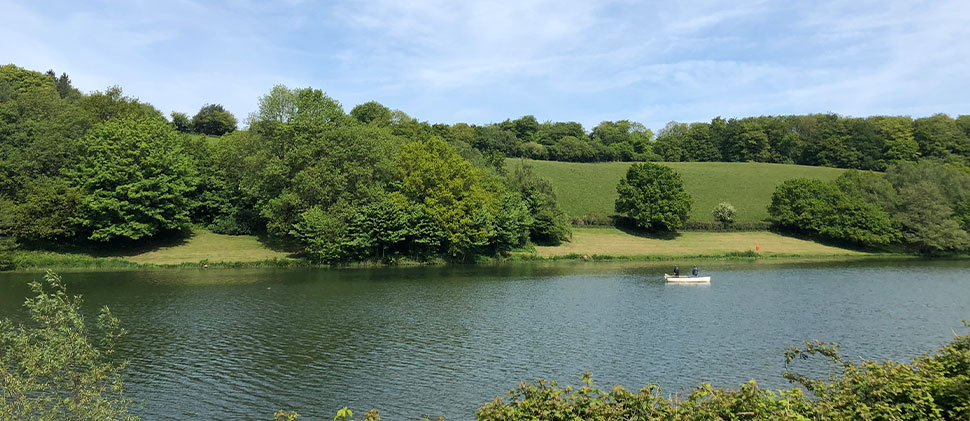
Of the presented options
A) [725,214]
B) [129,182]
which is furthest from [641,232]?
[129,182]

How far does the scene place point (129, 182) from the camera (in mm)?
62812

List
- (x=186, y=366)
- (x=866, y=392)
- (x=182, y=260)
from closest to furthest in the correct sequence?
(x=866, y=392) → (x=186, y=366) → (x=182, y=260)

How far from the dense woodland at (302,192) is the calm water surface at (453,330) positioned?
10.4 m

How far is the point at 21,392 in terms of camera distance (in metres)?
→ 10.7

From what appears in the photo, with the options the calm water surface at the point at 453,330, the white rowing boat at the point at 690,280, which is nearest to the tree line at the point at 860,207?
the calm water surface at the point at 453,330

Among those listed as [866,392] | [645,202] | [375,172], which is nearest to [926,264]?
[645,202]

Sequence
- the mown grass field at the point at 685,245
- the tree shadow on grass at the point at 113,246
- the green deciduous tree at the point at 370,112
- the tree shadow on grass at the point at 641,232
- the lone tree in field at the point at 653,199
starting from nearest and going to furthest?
the tree shadow on grass at the point at 113,246 → the mown grass field at the point at 685,245 → the lone tree in field at the point at 653,199 → the tree shadow on grass at the point at 641,232 → the green deciduous tree at the point at 370,112

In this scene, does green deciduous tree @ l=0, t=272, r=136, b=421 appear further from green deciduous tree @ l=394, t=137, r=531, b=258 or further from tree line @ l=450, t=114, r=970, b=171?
tree line @ l=450, t=114, r=970, b=171

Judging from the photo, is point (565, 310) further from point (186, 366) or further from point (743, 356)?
point (186, 366)

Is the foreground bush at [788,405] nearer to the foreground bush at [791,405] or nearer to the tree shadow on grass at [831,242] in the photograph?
the foreground bush at [791,405]

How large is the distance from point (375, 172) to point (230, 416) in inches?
2012

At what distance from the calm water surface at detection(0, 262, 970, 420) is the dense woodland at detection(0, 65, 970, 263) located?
1037cm

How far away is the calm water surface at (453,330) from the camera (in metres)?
20.5

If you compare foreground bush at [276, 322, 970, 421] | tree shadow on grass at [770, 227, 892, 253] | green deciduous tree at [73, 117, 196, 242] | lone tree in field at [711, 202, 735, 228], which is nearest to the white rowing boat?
foreground bush at [276, 322, 970, 421]
